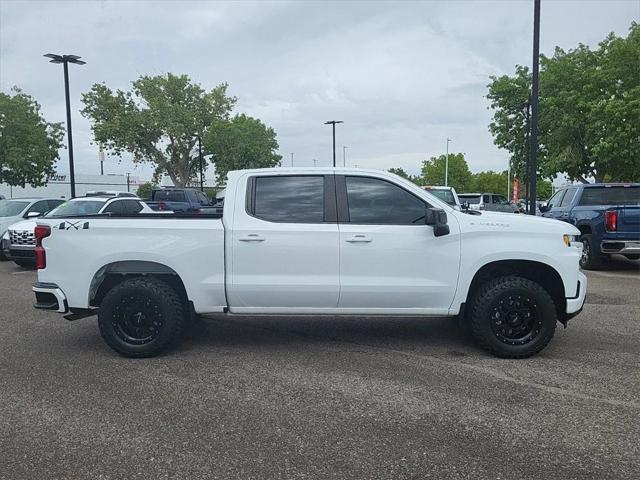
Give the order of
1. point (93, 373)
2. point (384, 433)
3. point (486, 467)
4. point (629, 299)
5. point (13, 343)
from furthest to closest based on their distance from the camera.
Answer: point (629, 299), point (13, 343), point (93, 373), point (384, 433), point (486, 467)

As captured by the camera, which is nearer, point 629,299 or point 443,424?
point 443,424

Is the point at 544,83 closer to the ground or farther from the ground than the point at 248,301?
farther from the ground

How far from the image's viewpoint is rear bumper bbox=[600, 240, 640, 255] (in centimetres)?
1066

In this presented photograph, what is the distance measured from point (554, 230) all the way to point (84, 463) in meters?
4.35

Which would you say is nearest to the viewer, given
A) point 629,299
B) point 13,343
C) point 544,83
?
point 13,343

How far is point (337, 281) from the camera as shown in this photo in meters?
5.24

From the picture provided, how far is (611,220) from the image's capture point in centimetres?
1080

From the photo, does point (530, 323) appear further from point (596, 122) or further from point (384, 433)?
point (596, 122)

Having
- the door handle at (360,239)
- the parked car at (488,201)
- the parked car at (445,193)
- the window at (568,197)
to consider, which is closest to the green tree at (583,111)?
the parked car at (488,201)

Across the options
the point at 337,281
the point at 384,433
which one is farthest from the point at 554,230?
the point at 384,433

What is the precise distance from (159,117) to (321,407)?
137 ft

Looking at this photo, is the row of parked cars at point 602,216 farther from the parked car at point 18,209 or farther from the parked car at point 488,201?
the parked car at point 488,201

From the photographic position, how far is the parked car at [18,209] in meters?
13.8

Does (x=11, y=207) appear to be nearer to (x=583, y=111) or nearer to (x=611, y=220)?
(x=611, y=220)
